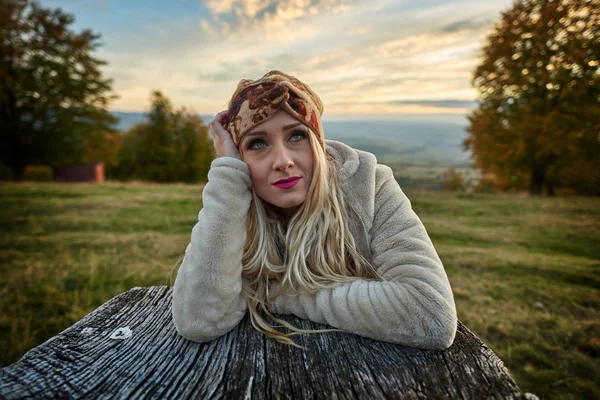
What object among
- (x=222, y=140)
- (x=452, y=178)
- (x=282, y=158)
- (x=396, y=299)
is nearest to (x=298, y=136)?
(x=282, y=158)

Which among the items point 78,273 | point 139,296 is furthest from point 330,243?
point 78,273

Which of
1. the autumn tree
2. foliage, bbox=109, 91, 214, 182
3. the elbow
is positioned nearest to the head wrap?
the elbow

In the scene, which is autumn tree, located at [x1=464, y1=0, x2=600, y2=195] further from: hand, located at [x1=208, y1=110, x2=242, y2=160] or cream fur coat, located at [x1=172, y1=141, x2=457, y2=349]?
hand, located at [x1=208, y1=110, x2=242, y2=160]

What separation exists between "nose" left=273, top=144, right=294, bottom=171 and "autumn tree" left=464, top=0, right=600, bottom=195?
11.8 metres

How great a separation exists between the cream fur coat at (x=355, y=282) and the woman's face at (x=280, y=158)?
106 mm

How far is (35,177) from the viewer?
2731 cm

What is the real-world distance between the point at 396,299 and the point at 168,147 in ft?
128

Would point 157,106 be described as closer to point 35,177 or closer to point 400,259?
point 35,177

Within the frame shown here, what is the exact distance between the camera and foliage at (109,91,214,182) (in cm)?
3681

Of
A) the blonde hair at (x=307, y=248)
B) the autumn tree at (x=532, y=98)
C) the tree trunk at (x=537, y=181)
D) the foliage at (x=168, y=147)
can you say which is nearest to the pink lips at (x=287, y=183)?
the blonde hair at (x=307, y=248)

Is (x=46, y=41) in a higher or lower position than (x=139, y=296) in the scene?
higher

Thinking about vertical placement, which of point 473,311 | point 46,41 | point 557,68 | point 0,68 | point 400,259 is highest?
point 46,41

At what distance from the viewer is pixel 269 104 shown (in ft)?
6.59

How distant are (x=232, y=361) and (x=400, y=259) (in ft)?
3.29
